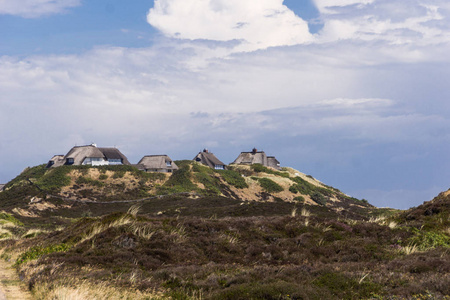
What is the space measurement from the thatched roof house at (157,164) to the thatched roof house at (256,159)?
3970 centimetres

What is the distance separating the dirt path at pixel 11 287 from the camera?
12.6m

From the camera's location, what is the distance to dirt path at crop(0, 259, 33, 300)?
12.6 m

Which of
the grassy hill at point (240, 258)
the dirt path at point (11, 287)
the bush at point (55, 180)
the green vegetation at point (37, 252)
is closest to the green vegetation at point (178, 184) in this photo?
the bush at point (55, 180)

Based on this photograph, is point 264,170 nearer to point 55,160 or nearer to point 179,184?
point 179,184

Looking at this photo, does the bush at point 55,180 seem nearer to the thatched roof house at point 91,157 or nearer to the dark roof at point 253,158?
the thatched roof house at point 91,157

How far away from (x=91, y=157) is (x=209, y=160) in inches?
1715

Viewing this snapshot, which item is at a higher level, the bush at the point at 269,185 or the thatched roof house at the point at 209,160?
the thatched roof house at the point at 209,160

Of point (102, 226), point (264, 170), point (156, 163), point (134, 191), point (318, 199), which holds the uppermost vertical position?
→ point (156, 163)

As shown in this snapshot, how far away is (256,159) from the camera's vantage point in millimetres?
146250

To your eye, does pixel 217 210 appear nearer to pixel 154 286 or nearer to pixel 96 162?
pixel 154 286

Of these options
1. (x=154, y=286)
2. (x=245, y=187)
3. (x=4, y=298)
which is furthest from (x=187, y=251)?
(x=245, y=187)

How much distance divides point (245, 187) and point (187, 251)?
8351cm

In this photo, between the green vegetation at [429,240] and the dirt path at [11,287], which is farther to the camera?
the green vegetation at [429,240]

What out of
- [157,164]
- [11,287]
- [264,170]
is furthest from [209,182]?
[11,287]
